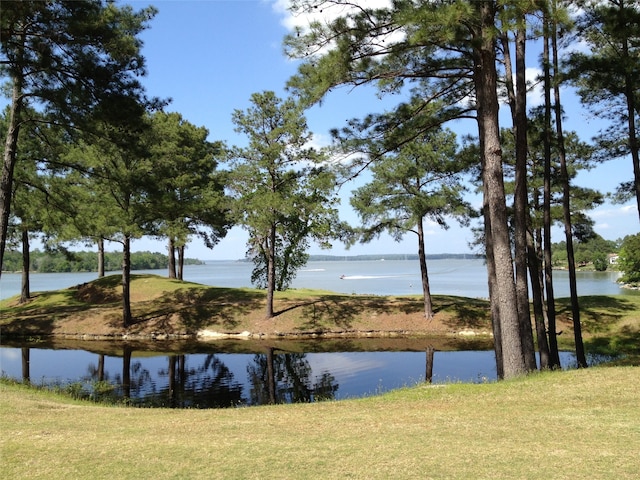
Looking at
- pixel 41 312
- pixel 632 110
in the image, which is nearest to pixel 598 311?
pixel 632 110

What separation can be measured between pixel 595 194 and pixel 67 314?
2985 centimetres

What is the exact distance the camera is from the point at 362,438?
22.2ft

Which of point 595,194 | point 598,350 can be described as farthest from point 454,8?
point 598,350

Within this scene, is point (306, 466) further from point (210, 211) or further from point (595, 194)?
point (210, 211)

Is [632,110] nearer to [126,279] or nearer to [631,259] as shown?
[126,279]

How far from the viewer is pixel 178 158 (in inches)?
1194

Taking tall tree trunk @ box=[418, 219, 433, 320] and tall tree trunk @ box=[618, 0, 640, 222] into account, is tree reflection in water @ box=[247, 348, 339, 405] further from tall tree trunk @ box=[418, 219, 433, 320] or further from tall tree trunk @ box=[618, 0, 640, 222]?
tall tree trunk @ box=[618, 0, 640, 222]

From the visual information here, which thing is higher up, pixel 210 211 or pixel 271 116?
pixel 271 116

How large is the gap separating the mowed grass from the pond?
4.48 meters

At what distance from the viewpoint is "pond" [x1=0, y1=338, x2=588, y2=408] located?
1553cm

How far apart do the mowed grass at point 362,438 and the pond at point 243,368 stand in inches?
176

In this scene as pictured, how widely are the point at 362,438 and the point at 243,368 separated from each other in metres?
13.8

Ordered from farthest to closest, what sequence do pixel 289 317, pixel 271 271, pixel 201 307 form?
pixel 201 307, pixel 289 317, pixel 271 271

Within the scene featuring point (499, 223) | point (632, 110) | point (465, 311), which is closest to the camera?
point (499, 223)
